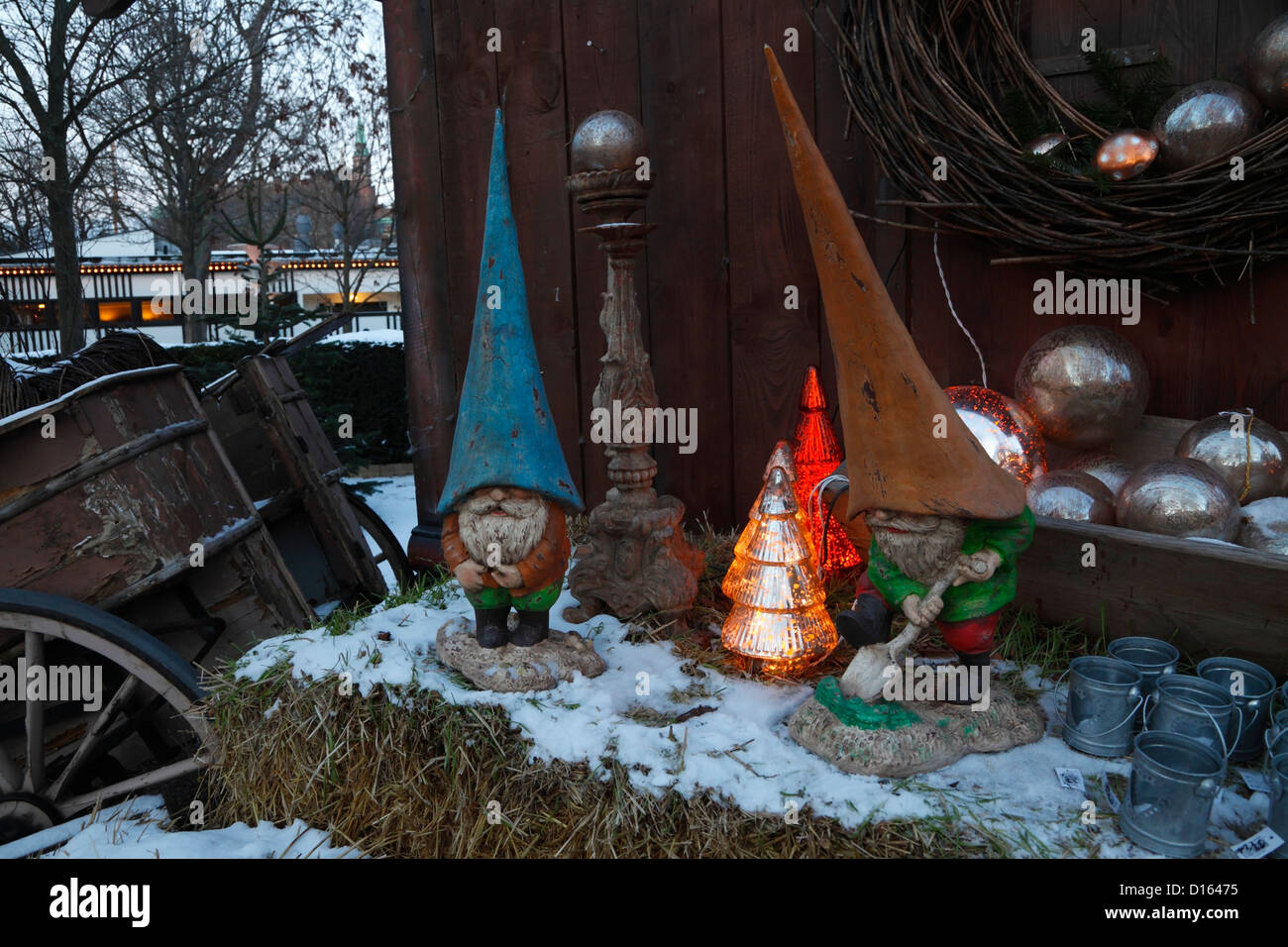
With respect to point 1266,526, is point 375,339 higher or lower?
higher

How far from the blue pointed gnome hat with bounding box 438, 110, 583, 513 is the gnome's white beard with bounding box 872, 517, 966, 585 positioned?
0.61 m

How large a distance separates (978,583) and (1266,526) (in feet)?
Answer: 2.13

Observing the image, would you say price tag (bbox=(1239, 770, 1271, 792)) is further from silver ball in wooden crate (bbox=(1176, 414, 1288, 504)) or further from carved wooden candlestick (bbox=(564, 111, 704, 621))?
carved wooden candlestick (bbox=(564, 111, 704, 621))

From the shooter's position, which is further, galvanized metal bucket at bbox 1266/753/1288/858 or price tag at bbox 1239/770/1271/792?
price tag at bbox 1239/770/1271/792

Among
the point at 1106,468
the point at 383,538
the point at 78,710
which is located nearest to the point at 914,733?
the point at 1106,468

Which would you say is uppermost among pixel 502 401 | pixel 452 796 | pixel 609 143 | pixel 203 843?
pixel 609 143

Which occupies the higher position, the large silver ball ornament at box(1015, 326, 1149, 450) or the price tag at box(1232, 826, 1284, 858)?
the large silver ball ornament at box(1015, 326, 1149, 450)

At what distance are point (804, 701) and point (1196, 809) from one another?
61 cm

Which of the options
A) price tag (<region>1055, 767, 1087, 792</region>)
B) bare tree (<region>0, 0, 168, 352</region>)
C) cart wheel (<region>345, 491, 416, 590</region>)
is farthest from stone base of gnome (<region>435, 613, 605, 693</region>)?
bare tree (<region>0, 0, 168, 352</region>)

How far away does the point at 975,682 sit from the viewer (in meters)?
1.51

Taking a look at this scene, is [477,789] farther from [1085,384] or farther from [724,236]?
[724,236]

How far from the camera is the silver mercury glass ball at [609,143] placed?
1.88m

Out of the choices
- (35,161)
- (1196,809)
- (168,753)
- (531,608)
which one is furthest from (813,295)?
(35,161)

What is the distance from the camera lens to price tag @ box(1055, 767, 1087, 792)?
1.37m
